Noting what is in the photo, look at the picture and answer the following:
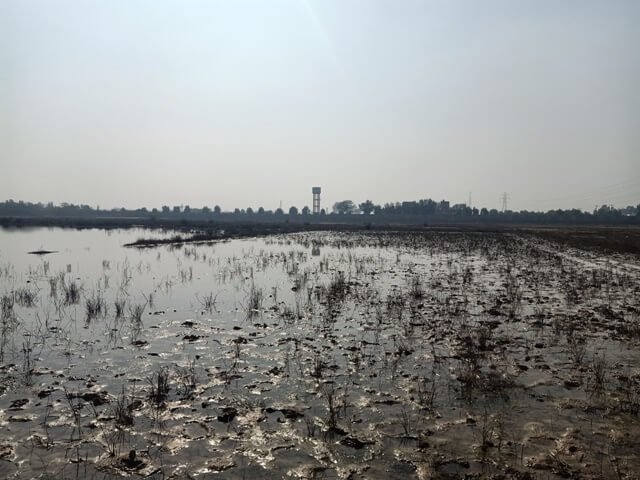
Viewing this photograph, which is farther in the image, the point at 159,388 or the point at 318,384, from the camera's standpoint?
the point at 318,384

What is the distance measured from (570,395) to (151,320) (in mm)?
10726

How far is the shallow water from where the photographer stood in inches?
212

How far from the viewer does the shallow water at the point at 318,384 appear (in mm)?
5379

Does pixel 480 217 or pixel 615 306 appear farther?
pixel 480 217

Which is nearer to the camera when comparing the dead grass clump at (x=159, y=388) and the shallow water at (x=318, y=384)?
the shallow water at (x=318, y=384)

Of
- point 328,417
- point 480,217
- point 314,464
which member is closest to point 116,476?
point 314,464

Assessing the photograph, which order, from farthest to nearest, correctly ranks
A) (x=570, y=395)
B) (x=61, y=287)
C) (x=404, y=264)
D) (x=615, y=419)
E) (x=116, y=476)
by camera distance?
(x=404, y=264)
(x=61, y=287)
(x=570, y=395)
(x=615, y=419)
(x=116, y=476)

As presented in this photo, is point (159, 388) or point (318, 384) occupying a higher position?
point (159, 388)

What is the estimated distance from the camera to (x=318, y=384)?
779cm

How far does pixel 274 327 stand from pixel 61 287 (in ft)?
35.8

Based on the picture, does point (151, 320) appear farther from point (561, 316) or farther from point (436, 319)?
point (561, 316)

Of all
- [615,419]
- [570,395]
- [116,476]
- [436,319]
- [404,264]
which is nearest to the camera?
[116,476]

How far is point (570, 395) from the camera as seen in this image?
736 centimetres

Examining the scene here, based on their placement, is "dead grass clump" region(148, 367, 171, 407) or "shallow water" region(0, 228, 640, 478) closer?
"shallow water" region(0, 228, 640, 478)
